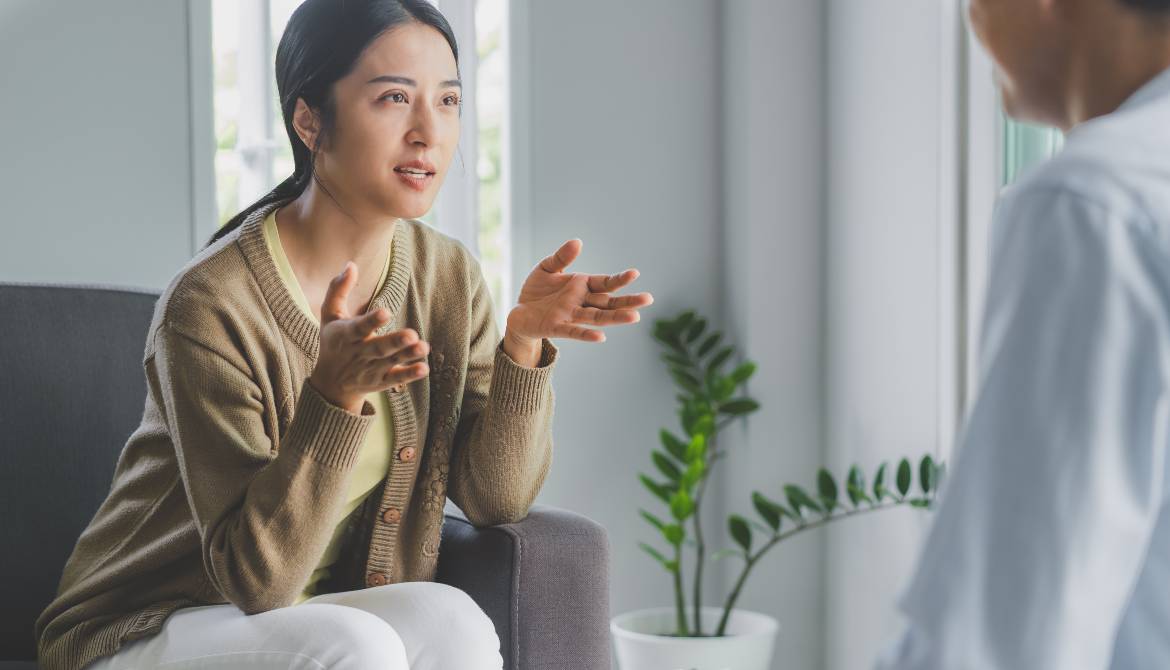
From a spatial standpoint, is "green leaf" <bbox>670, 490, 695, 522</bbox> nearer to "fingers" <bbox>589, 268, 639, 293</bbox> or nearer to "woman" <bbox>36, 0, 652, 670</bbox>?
"woman" <bbox>36, 0, 652, 670</bbox>

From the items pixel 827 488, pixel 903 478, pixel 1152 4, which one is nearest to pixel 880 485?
pixel 903 478

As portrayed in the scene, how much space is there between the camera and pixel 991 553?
467 millimetres

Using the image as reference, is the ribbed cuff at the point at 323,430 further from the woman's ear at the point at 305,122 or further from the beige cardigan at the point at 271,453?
the woman's ear at the point at 305,122

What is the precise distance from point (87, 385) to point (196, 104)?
87cm

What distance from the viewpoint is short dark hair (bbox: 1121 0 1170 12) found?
22.3 inches

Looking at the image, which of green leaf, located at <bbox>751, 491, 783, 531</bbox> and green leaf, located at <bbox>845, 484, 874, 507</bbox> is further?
green leaf, located at <bbox>751, 491, 783, 531</bbox>

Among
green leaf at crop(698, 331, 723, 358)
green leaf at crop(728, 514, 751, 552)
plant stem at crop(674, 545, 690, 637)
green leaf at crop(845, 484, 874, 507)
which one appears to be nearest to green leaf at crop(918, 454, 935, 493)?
green leaf at crop(845, 484, 874, 507)

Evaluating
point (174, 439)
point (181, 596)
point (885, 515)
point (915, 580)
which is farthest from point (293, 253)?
point (885, 515)

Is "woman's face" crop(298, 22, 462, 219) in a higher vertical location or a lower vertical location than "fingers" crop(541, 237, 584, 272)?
higher

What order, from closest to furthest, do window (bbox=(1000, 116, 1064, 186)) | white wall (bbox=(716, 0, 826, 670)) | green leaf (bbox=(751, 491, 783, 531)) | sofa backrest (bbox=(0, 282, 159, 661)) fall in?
sofa backrest (bbox=(0, 282, 159, 661)), window (bbox=(1000, 116, 1064, 186)), green leaf (bbox=(751, 491, 783, 531)), white wall (bbox=(716, 0, 826, 670))

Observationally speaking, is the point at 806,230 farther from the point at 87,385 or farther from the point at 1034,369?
the point at 1034,369

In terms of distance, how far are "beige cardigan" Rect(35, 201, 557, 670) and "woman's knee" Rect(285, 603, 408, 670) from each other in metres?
0.05

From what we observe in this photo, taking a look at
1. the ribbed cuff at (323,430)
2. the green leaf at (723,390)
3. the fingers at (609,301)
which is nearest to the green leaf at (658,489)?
the green leaf at (723,390)

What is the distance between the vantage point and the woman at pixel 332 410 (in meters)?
1.18
